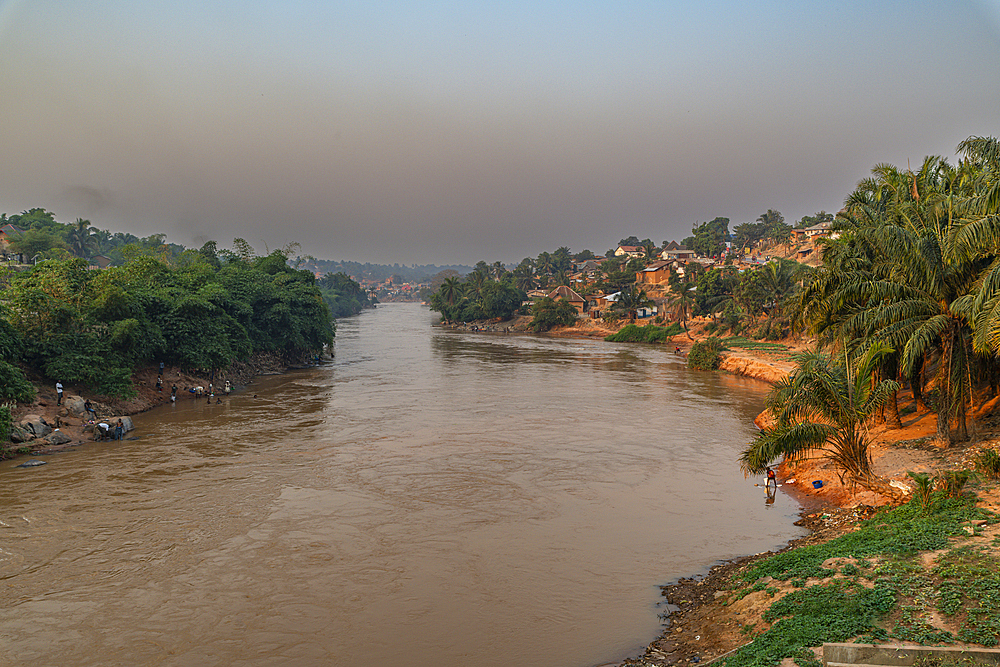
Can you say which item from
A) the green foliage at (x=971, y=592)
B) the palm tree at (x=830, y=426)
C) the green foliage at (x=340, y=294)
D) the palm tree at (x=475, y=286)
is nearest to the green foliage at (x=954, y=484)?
the palm tree at (x=830, y=426)

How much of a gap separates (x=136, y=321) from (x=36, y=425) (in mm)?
7838

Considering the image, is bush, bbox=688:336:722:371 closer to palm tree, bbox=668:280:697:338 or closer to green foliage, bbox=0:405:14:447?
palm tree, bbox=668:280:697:338

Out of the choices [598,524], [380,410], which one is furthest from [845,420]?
[380,410]

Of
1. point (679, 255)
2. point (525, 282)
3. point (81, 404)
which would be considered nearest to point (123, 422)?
point (81, 404)

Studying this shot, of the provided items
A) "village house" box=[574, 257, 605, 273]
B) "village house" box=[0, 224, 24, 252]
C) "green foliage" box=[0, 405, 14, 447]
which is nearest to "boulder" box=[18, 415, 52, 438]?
"green foliage" box=[0, 405, 14, 447]

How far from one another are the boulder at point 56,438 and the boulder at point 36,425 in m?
0.19

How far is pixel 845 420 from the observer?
15.0 meters

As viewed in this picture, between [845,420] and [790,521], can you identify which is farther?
[790,521]

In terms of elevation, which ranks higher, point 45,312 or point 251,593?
point 45,312

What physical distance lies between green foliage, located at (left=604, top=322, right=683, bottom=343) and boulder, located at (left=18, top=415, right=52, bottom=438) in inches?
2465

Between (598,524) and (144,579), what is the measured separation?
11121mm

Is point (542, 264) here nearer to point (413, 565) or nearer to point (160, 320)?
point (160, 320)

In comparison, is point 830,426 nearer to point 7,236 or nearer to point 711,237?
point 7,236

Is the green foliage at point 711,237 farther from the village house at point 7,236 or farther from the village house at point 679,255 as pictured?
the village house at point 7,236
